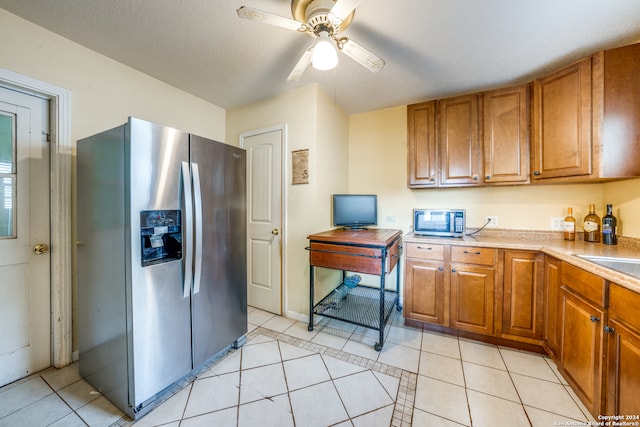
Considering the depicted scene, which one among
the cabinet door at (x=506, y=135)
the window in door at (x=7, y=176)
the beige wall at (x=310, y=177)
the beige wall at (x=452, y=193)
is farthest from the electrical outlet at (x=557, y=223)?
the window in door at (x=7, y=176)

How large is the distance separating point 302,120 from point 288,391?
2308 mm

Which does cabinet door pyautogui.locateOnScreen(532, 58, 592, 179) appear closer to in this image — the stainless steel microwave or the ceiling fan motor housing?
the stainless steel microwave

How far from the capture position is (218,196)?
5.83ft

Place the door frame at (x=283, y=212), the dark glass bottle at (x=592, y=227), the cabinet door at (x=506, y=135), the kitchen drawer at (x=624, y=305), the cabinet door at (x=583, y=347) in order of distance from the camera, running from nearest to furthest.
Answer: the kitchen drawer at (x=624, y=305)
the cabinet door at (x=583, y=347)
the dark glass bottle at (x=592, y=227)
the cabinet door at (x=506, y=135)
the door frame at (x=283, y=212)

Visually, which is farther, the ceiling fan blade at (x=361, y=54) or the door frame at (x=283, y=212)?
the door frame at (x=283, y=212)

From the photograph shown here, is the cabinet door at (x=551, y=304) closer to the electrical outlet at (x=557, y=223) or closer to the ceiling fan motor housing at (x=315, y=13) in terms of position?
the electrical outlet at (x=557, y=223)

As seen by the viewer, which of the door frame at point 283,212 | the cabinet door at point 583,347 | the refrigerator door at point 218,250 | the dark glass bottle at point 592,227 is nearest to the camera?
the cabinet door at point 583,347

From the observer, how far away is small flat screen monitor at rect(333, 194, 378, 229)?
267 cm

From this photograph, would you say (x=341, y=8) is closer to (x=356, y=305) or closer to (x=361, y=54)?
(x=361, y=54)

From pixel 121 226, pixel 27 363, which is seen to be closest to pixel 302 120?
pixel 121 226

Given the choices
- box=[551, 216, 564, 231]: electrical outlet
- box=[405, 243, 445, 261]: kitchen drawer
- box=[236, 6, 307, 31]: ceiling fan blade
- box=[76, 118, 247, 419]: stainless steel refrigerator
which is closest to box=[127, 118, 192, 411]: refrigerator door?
box=[76, 118, 247, 419]: stainless steel refrigerator

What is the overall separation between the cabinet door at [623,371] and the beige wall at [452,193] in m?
1.19

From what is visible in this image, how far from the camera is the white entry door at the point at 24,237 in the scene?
5.21 feet

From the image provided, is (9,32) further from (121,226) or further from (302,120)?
(302,120)
